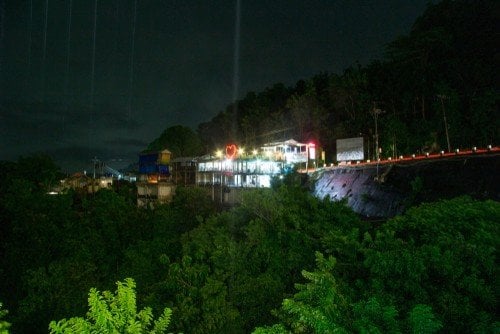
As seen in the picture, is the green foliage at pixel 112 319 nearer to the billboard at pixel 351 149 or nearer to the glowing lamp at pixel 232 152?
the glowing lamp at pixel 232 152

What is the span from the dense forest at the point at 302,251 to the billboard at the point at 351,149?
4.72 meters

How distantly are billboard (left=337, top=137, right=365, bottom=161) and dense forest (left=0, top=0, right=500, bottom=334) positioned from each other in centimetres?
472

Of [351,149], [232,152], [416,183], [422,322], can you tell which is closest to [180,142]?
[232,152]

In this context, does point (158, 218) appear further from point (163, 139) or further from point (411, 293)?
point (163, 139)

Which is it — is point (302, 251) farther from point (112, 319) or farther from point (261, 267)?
point (112, 319)

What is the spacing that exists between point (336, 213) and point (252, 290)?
650 cm

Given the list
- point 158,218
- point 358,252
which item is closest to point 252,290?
point 358,252

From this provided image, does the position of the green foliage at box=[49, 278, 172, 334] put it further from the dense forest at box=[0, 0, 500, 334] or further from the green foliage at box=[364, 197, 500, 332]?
the green foliage at box=[364, 197, 500, 332]

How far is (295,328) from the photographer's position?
24.8 feet

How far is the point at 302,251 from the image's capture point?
1541 cm

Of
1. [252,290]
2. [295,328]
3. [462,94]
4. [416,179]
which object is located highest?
[462,94]

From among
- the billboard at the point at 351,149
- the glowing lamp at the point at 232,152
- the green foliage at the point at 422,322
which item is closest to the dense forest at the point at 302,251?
the green foliage at the point at 422,322

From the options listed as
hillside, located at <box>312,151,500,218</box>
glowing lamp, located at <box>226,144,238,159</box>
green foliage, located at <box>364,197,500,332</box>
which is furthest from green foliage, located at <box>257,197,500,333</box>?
glowing lamp, located at <box>226,144,238,159</box>

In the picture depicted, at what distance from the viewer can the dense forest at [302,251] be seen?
7.89 metres
